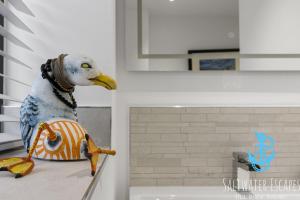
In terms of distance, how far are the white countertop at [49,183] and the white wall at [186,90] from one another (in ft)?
1.96

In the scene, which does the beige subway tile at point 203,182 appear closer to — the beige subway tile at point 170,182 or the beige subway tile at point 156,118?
the beige subway tile at point 170,182

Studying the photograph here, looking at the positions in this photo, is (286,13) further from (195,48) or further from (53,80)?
(53,80)

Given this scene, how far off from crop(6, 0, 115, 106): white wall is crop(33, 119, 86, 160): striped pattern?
0.95 feet

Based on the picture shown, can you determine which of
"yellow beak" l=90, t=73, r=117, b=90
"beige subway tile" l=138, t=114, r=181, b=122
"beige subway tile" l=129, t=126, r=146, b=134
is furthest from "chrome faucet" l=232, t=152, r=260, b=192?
"yellow beak" l=90, t=73, r=117, b=90

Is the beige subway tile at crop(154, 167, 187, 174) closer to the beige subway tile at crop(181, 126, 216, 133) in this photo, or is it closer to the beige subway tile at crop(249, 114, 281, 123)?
the beige subway tile at crop(181, 126, 216, 133)

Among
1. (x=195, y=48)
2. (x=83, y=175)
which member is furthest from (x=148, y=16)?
(x=83, y=175)

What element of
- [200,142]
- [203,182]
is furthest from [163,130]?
[203,182]

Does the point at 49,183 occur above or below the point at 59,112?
below

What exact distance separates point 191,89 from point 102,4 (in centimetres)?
50

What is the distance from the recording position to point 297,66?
1.10 m

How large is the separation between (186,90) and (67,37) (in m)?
0.52

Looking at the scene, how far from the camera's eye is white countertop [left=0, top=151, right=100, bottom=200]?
32 cm

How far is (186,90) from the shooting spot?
3.63 feet

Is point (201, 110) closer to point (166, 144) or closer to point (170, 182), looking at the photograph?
point (166, 144)
